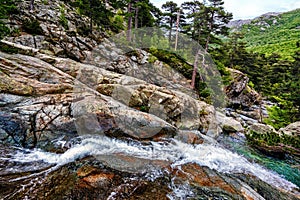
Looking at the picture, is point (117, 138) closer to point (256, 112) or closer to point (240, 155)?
point (240, 155)

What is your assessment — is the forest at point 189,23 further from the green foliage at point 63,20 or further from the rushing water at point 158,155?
the rushing water at point 158,155

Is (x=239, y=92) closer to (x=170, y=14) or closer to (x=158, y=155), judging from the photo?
(x=170, y=14)

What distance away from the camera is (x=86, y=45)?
18625 millimetres

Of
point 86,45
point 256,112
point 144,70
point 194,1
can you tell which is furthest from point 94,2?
point 256,112

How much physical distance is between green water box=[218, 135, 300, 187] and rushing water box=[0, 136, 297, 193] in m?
0.68

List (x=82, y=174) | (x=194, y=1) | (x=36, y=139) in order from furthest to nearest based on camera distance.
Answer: (x=194, y=1), (x=36, y=139), (x=82, y=174)

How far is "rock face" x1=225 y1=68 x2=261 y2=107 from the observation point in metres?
25.7

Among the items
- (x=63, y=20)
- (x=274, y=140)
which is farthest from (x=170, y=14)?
(x=274, y=140)

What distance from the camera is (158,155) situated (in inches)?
328

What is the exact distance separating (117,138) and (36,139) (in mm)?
3323

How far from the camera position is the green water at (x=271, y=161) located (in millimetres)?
9378

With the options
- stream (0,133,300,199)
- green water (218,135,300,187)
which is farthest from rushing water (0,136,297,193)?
green water (218,135,300,187)

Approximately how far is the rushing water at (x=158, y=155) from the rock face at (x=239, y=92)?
17.1 m

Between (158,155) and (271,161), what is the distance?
7.14 metres
